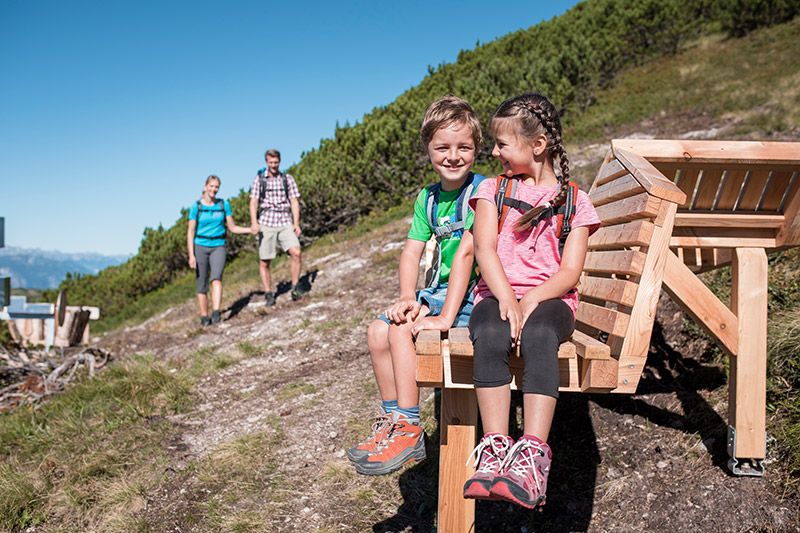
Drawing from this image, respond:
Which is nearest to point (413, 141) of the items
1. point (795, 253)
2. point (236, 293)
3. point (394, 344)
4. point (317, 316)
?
point (236, 293)

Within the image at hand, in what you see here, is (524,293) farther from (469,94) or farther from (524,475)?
(469,94)

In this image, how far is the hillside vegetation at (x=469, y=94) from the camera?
14414 mm

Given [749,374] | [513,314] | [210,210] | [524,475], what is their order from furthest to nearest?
1. [210,210]
2. [749,374]
3. [513,314]
4. [524,475]

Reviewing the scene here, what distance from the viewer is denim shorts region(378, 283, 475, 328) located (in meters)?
2.73

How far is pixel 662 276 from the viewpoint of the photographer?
96.4 inches

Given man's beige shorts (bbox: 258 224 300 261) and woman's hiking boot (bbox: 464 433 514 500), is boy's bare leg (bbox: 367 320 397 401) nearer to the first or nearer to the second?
woman's hiking boot (bbox: 464 433 514 500)

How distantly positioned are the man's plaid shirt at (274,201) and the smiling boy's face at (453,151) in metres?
5.61

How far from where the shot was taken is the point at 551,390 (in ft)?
7.05

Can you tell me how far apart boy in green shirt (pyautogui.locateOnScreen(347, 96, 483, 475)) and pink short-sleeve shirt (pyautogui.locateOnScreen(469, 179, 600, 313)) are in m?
0.18

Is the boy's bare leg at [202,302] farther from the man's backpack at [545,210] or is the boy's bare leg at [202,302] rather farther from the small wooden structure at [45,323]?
the man's backpack at [545,210]

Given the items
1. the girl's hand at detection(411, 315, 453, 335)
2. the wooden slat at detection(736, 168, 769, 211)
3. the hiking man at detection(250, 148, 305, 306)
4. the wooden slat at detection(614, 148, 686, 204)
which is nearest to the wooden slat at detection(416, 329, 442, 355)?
the girl's hand at detection(411, 315, 453, 335)

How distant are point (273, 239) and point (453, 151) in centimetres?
581

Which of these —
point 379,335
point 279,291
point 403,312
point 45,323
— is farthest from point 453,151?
point 45,323

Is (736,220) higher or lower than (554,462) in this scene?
higher
